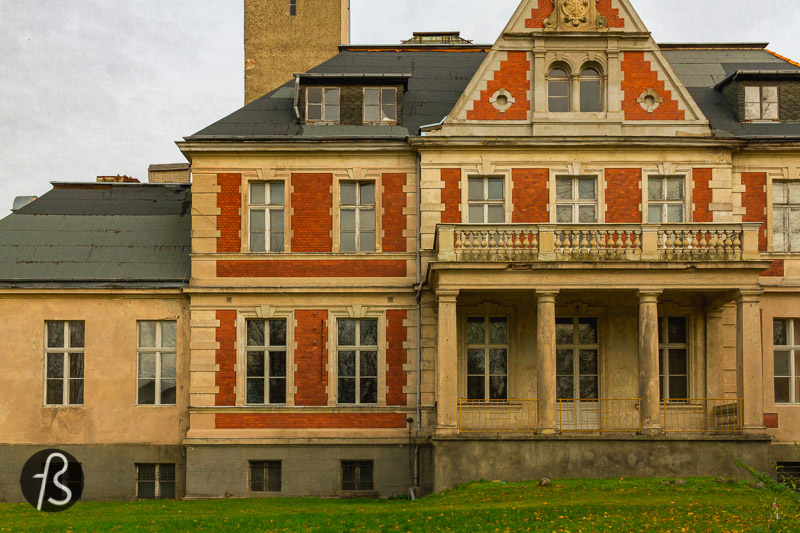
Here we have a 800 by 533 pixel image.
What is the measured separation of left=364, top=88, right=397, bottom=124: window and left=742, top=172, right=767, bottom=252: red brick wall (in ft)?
29.8

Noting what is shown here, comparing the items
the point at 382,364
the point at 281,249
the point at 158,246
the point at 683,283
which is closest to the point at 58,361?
the point at 158,246

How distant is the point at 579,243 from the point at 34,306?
13718 millimetres

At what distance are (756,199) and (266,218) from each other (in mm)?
12336

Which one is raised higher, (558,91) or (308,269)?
(558,91)

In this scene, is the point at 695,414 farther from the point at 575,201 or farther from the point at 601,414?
the point at 575,201

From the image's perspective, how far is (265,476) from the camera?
25484mm

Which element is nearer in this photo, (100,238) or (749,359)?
(749,359)

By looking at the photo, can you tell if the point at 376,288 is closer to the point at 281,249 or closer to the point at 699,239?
the point at 281,249

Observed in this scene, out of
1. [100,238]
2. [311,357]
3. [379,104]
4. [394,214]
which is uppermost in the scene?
[379,104]

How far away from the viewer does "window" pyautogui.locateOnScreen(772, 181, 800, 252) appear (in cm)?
2620

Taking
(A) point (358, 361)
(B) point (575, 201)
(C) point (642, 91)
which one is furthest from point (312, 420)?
(C) point (642, 91)

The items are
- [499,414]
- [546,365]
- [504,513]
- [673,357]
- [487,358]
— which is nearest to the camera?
[504,513]

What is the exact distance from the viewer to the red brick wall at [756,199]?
2614 centimetres

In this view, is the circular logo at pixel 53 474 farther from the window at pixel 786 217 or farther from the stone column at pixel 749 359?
the window at pixel 786 217
